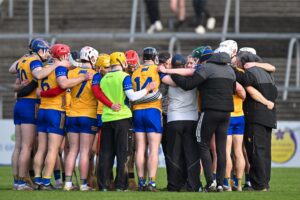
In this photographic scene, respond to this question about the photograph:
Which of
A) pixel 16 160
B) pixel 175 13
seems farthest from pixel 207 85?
pixel 175 13

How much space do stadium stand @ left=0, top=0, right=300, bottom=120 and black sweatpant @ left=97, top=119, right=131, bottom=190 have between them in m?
10.9

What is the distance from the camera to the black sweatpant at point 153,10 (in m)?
33.2

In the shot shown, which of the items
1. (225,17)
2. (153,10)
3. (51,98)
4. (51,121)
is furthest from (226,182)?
(153,10)

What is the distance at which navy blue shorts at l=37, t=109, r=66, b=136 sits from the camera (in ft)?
68.9

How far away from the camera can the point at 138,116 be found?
21.0 metres

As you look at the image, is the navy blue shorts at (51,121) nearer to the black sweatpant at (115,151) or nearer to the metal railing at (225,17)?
the black sweatpant at (115,151)

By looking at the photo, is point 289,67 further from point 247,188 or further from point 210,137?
point 210,137

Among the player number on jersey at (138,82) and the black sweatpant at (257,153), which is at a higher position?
the player number on jersey at (138,82)

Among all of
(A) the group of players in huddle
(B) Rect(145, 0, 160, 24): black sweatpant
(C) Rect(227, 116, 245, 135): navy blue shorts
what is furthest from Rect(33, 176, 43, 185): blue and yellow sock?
(B) Rect(145, 0, 160, 24): black sweatpant

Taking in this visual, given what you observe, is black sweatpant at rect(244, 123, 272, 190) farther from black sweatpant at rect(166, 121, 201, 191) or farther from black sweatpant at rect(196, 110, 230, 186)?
black sweatpant at rect(166, 121, 201, 191)

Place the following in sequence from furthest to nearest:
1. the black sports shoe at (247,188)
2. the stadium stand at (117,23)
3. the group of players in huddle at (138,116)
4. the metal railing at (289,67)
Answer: the stadium stand at (117,23) < the metal railing at (289,67) < the black sports shoe at (247,188) < the group of players in huddle at (138,116)

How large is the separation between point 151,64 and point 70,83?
1437 millimetres

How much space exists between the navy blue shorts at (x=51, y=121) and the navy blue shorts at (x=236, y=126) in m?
2.91

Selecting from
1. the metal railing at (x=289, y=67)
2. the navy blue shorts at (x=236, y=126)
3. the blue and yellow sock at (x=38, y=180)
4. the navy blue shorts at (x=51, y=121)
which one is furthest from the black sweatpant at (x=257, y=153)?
the metal railing at (x=289, y=67)
